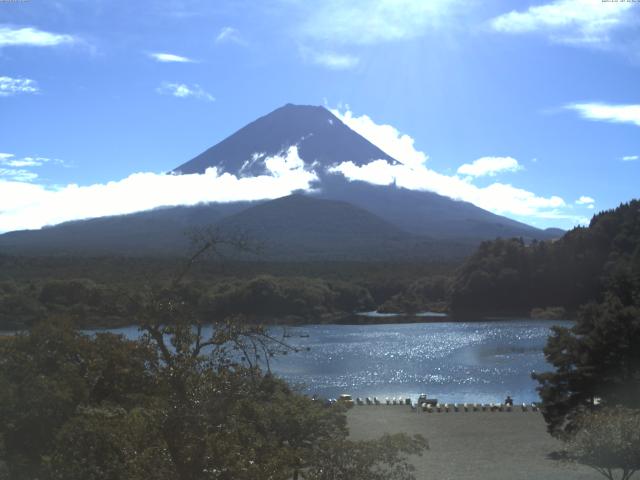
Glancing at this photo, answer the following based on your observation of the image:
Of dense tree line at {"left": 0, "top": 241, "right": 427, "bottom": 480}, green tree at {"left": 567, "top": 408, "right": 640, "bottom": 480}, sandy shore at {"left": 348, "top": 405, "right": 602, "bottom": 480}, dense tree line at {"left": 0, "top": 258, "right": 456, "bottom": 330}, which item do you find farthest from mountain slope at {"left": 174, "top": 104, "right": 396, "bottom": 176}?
dense tree line at {"left": 0, "top": 241, "right": 427, "bottom": 480}

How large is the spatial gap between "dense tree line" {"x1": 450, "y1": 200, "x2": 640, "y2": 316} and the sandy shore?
116ft

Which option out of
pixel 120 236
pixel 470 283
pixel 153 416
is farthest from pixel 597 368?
pixel 120 236

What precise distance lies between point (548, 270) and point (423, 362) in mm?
25872

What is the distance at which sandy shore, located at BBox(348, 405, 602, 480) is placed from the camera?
13156 millimetres

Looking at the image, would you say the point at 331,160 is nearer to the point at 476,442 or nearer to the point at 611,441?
the point at 476,442

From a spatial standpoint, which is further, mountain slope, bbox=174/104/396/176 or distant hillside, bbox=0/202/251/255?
mountain slope, bbox=174/104/396/176

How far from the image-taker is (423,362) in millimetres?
31688

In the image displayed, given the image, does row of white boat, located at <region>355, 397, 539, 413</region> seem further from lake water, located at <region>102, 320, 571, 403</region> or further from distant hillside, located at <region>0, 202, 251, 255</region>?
distant hillside, located at <region>0, 202, 251, 255</region>

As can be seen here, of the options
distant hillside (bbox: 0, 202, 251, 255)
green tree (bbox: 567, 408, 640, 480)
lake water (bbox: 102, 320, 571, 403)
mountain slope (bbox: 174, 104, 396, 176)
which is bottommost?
lake water (bbox: 102, 320, 571, 403)

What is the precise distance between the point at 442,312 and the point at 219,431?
53878 millimetres

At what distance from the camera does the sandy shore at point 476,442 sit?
13156mm

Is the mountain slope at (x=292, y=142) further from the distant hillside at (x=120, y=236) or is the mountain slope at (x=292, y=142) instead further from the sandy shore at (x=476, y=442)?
the sandy shore at (x=476, y=442)

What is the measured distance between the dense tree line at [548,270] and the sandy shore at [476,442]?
35.5m

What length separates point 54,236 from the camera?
97.4 m
